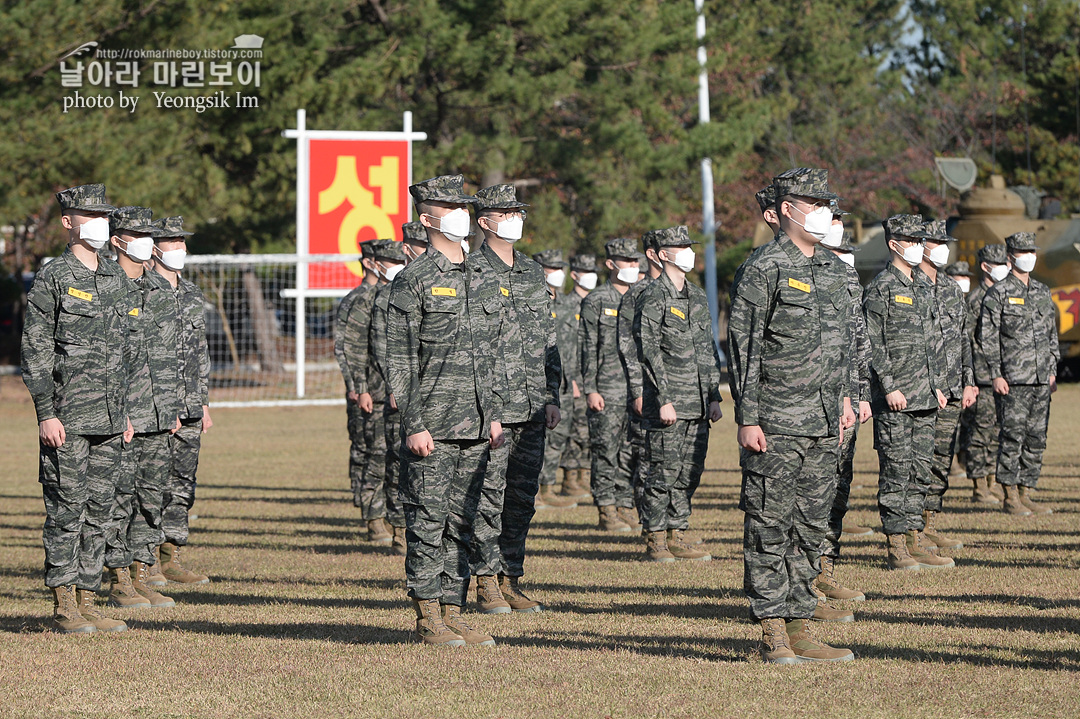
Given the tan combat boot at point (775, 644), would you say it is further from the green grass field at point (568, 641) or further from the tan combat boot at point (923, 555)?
the tan combat boot at point (923, 555)

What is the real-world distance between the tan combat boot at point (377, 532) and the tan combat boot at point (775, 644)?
4.96 m

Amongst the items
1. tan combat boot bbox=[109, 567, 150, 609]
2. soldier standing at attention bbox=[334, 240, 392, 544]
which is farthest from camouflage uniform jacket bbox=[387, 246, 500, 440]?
soldier standing at attention bbox=[334, 240, 392, 544]

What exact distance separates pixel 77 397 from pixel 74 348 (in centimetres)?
27

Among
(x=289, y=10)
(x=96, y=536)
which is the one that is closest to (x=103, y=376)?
(x=96, y=536)

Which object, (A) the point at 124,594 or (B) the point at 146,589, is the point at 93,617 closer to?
(A) the point at 124,594

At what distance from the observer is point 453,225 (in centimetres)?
728

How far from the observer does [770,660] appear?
22.2 feet

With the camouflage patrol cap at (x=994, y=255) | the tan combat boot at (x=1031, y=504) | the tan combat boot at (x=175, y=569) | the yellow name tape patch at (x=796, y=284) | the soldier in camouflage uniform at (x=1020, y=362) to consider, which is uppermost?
the camouflage patrol cap at (x=994, y=255)

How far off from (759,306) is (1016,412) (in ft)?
21.7

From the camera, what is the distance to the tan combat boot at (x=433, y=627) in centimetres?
716

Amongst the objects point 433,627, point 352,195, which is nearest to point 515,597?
point 433,627

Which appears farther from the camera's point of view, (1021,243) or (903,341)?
(1021,243)

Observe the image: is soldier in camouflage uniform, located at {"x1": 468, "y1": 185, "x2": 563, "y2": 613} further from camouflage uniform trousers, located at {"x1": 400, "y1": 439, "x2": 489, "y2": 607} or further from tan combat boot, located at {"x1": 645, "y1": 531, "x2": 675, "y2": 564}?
tan combat boot, located at {"x1": 645, "y1": 531, "x2": 675, "y2": 564}

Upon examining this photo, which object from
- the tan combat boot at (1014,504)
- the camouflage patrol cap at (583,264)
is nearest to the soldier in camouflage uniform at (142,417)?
the camouflage patrol cap at (583,264)
